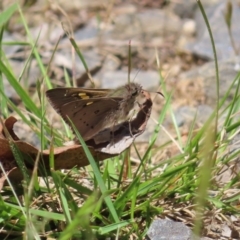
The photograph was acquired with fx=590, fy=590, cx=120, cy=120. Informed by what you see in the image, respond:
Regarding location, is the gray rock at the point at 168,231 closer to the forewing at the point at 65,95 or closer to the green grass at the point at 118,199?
the green grass at the point at 118,199

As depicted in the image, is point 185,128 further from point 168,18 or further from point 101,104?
point 168,18

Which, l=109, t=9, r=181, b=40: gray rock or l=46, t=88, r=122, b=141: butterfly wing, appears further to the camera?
l=109, t=9, r=181, b=40: gray rock

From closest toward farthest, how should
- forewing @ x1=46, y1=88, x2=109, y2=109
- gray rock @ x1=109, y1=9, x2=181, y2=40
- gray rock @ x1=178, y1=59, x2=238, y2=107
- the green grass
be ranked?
the green grass → forewing @ x1=46, y1=88, x2=109, y2=109 → gray rock @ x1=178, y1=59, x2=238, y2=107 → gray rock @ x1=109, y1=9, x2=181, y2=40

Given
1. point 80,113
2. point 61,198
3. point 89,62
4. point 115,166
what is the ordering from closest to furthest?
point 61,198, point 80,113, point 115,166, point 89,62

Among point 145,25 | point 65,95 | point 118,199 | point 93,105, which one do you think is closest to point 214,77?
point 145,25

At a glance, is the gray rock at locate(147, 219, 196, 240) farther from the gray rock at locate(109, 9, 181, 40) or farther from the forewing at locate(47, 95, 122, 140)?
the gray rock at locate(109, 9, 181, 40)

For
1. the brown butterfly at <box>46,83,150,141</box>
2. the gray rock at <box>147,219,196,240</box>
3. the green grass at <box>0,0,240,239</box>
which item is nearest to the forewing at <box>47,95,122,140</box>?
the brown butterfly at <box>46,83,150,141</box>

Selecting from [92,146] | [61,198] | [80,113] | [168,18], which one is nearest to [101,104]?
[80,113]

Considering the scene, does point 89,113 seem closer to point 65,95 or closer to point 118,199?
point 65,95
